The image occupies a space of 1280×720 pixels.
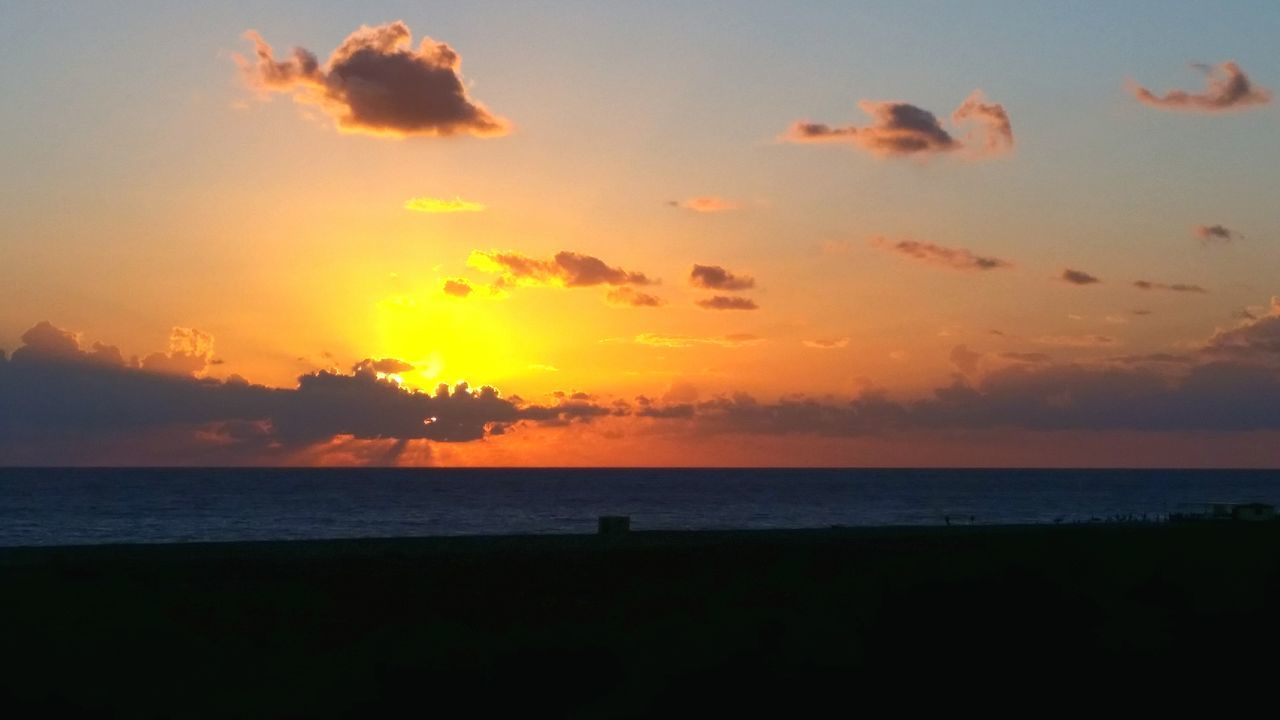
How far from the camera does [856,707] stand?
1798 cm

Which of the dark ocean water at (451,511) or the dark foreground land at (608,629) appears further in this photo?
the dark ocean water at (451,511)

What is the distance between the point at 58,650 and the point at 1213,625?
66.4ft

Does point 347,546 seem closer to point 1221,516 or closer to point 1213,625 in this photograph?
point 1213,625

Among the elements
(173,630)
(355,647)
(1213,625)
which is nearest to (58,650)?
(173,630)

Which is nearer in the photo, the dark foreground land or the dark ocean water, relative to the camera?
the dark foreground land

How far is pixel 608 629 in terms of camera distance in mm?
22891

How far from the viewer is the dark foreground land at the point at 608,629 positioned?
1836 cm

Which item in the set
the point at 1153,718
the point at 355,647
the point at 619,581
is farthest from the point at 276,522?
the point at 1153,718

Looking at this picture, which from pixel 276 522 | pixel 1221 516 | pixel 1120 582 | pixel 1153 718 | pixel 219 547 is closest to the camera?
pixel 1153 718

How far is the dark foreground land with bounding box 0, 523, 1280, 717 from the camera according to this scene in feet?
60.2

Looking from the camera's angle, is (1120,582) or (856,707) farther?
(1120,582)

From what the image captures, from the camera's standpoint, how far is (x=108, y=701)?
17938 mm

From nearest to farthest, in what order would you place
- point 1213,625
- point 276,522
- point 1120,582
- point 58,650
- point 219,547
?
point 58,650 < point 1213,625 < point 1120,582 < point 219,547 < point 276,522

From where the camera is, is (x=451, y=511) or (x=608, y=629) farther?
(x=451, y=511)
